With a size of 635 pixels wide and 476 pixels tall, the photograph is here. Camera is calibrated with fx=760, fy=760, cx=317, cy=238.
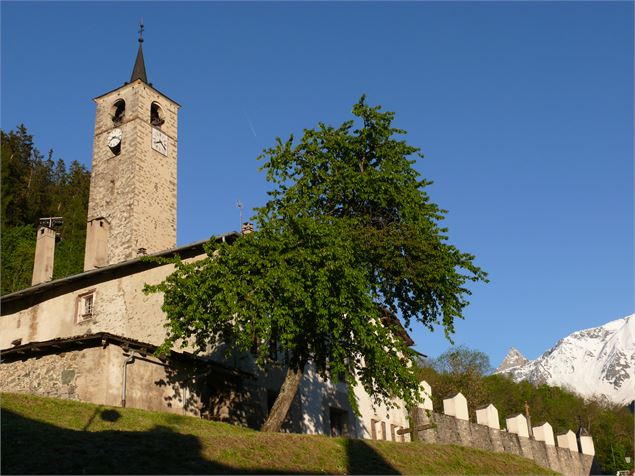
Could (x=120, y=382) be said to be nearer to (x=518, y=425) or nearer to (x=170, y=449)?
(x=170, y=449)

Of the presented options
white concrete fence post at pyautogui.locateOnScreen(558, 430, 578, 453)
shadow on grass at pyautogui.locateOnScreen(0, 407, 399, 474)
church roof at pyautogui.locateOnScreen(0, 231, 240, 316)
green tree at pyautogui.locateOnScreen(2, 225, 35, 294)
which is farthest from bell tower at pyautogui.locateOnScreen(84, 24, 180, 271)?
white concrete fence post at pyautogui.locateOnScreen(558, 430, 578, 453)

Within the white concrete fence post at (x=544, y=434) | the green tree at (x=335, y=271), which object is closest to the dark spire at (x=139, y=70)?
the green tree at (x=335, y=271)

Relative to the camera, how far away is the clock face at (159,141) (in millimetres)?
42750

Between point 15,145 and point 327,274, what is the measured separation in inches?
1732

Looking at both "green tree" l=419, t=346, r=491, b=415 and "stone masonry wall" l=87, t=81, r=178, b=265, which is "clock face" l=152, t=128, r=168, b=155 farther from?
Answer: "green tree" l=419, t=346, r=491, b=415

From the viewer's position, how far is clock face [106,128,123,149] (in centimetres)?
4206

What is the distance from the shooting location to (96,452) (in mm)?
13898

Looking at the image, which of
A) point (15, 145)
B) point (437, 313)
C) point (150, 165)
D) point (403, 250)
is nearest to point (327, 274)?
point (403, 250)

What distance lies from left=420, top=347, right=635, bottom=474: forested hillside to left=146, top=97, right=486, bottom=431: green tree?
103 ft

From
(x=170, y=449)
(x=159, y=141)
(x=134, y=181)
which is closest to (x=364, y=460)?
(x=170, y=449)

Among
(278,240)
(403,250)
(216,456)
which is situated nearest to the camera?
(216,456)

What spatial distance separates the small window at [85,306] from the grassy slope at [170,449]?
862cm

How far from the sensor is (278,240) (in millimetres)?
20281

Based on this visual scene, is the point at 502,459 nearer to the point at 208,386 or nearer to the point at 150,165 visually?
the point at 208,386
